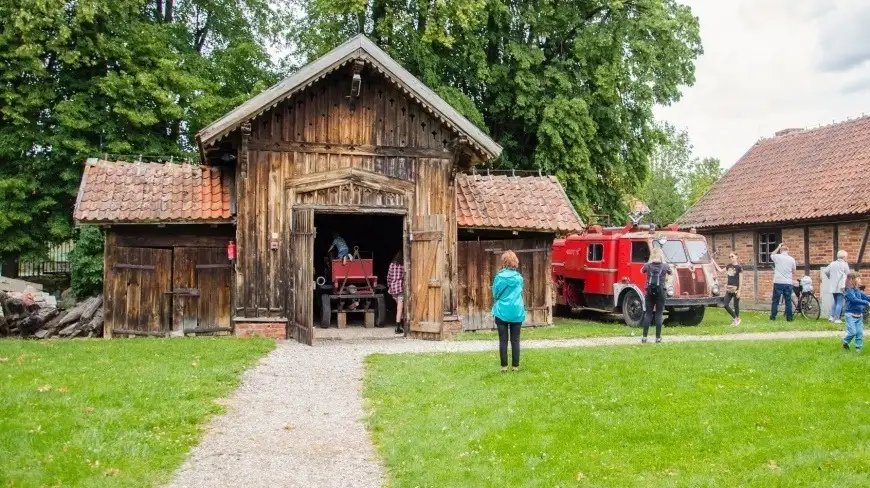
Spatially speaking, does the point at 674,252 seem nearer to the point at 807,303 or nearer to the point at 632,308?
the point at 632,308

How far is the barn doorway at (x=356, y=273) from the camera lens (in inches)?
752

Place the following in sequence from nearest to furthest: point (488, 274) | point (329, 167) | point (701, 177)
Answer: point (329, 167), point (488, 274), point (701, 177)

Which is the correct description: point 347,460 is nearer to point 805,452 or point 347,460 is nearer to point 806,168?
point 805,452

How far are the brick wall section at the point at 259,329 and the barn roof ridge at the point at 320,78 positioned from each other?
12.6ft

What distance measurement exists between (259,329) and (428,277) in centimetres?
373

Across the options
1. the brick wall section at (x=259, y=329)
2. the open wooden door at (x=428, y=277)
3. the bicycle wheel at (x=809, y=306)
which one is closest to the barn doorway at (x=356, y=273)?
the open wooden door at (x=428, y=277)

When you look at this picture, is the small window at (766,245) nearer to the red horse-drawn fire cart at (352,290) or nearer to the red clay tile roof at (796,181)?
the red clay tile roof at (796,181)

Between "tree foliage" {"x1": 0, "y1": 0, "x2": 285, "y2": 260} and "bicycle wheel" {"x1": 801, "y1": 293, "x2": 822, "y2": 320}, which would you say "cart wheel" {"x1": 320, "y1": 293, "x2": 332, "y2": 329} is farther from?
"bicycle wheel" {"x1": 801, "y1": 293, "x2": 822, "y2": 320}

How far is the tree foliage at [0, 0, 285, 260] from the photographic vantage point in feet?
81.1

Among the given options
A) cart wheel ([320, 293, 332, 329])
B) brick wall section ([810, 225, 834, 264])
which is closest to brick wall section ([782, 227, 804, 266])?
brick wall section ([810, 225, 834, 264])

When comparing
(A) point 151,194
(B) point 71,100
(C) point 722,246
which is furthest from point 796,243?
(B) point 71,100

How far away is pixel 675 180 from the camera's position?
51.4m

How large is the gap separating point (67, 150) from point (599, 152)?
1816 cm

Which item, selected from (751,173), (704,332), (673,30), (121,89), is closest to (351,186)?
(704,332)
